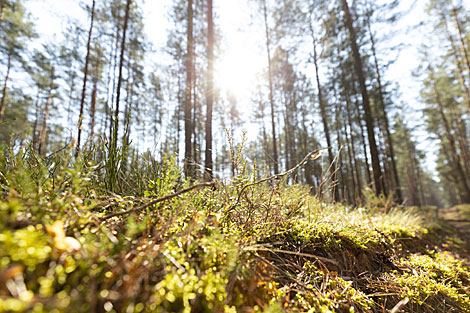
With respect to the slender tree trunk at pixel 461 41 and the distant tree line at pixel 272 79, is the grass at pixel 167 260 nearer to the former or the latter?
the distant tree line at pixel 272 79

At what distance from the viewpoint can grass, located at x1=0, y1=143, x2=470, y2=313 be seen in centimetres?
64

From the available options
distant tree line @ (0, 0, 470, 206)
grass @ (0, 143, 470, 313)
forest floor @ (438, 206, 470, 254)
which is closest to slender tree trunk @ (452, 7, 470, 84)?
distant tree line @ (0, 0, 470, 206)

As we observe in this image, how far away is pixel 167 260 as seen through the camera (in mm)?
920

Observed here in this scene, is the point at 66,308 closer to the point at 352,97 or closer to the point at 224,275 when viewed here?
the point at 224,275

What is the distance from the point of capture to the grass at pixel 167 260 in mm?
644

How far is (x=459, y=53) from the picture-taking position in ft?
45.6

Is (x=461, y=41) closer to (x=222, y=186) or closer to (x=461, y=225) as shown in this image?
(x=461, y=225)

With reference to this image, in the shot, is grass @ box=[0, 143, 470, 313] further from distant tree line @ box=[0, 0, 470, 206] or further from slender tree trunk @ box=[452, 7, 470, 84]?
slender tree trunk @ box=[452, 7, 470, 84]

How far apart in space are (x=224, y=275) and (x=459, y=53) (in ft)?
71.0

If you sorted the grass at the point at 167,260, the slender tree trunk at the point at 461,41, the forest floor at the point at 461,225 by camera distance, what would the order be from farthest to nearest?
the slender tree trunk at the point at 461,41
the forest floor at the point at 461,225
the grass at the point at 167,260

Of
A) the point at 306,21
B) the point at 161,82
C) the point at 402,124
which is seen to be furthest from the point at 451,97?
the point at 161,82

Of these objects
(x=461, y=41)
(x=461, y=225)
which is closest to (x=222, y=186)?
(x=461, y=225)

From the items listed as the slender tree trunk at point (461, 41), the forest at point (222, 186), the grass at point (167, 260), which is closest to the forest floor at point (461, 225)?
the forest at point (222, 186)

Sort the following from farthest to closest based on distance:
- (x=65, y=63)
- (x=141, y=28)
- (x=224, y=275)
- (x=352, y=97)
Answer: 1. (x=65, y=63)
2. (x=352, y=97)
3. (x=141, y=28)
4. (x=224, y=275)
